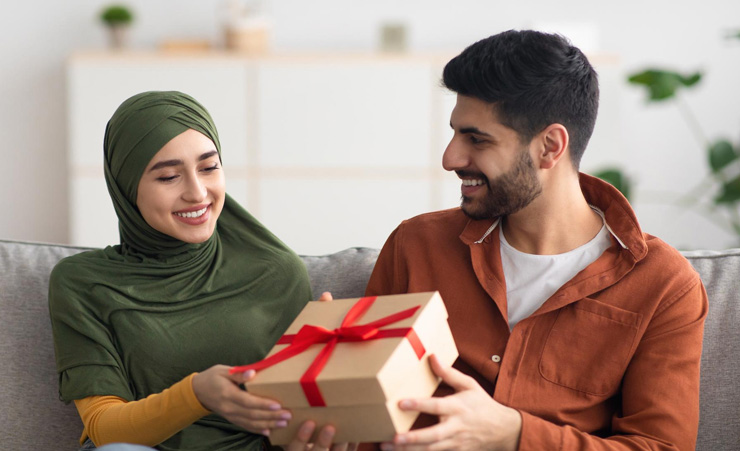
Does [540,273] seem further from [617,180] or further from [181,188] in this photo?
[617,180]

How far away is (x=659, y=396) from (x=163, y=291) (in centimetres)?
103

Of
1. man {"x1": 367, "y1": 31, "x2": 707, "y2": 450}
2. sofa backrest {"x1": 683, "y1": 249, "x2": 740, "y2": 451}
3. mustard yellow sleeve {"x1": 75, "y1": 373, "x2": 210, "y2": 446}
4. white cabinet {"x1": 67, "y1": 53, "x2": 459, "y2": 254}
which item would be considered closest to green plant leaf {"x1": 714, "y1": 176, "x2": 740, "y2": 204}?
white cabinet {"x1": 67, "y1": 53, "x2": 459, "y2": 254}

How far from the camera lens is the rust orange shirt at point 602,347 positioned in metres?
1.56

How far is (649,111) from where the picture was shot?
5.01 meters

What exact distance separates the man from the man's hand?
0.04 ft

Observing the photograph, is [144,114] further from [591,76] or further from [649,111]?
[649,111]

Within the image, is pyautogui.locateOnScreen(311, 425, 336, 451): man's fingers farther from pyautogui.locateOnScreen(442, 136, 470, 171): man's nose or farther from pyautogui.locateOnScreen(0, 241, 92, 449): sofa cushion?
pyautogui.locateOnScreen(0, 241, 92, 449): sofa cushion

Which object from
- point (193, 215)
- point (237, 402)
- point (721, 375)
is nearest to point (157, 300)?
point (193, 215)

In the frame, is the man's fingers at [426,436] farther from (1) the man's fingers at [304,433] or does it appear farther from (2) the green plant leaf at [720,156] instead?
(2) the green plant leaf at [720,156]

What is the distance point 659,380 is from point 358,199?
3194mm

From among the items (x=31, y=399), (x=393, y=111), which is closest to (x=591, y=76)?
(x=31, y=399)

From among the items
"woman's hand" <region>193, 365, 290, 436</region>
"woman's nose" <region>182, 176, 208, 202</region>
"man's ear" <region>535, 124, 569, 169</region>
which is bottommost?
"woman's hand" <region>193, 365, 290, 436</region>

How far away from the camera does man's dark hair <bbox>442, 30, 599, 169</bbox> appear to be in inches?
66.8

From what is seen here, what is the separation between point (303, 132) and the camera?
4621 mm
